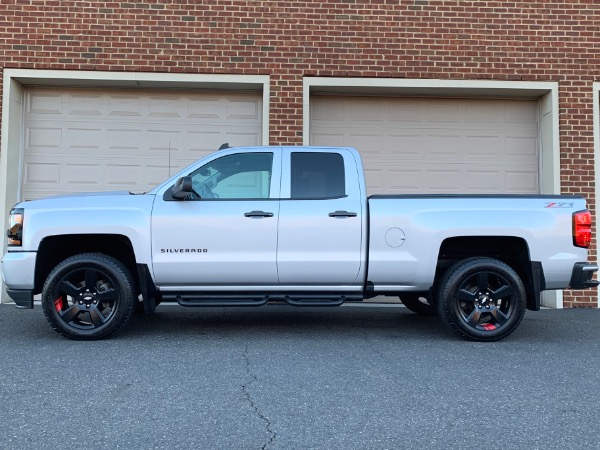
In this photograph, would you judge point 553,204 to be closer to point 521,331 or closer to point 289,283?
point 521,331

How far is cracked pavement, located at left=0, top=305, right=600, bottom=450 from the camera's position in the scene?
320cm

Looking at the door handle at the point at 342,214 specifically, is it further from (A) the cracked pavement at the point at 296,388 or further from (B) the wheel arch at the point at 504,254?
(A) the cracked pavement at the point at 296,388

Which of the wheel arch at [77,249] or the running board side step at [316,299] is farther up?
the wheel arch at [77,249]

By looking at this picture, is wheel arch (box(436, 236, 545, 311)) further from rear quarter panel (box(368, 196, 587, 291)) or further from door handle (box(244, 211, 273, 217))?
door handle (box(244, 211, 273, 217))

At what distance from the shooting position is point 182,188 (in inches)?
217

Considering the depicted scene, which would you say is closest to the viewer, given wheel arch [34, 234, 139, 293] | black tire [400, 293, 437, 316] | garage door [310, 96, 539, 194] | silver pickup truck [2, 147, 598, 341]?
silver pickup truck [2, 147, 598, 341]

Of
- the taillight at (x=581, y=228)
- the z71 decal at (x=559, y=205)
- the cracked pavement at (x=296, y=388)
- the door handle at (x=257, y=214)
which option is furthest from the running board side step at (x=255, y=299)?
the taillight at (x=581, y=228)

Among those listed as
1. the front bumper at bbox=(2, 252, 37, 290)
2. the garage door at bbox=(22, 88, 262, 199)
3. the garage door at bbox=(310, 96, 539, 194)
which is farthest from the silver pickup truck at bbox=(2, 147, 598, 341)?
the garage door at bbox=(310, 96, 539, 194)

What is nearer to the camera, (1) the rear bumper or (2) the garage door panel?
(1) the rear bumper

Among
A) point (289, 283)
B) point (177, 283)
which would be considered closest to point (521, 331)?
point (289, 283)

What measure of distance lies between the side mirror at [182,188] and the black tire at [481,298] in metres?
2.71

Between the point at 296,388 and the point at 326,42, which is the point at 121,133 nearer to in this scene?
the point at 326,42

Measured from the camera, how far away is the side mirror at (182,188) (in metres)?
5.48

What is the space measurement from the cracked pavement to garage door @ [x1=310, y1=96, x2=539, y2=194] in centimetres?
350
